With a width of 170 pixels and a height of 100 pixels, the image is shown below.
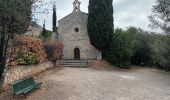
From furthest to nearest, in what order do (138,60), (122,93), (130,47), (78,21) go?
1. (138,60)
2. (78,21)
3. (130,47)
4. (122,93)

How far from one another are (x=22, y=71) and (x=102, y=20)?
47.7 ft

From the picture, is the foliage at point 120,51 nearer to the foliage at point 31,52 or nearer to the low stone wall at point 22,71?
the low stone wall at point 22,71

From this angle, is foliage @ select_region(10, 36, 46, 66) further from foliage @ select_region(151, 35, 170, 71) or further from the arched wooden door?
foliage @ select_region(151, 35, 170, 71)

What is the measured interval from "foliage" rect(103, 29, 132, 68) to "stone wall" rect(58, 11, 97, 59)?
93.3 inches

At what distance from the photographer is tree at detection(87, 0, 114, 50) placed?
A: 32.8 meters

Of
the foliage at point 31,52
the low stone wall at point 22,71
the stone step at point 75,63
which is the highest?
the foliage at point 31,52

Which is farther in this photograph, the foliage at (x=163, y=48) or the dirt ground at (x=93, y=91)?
the foliage at (x=163, y=48)

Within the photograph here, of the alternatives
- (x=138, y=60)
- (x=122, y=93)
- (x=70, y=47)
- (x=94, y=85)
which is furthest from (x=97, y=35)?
(x=122, y=93)

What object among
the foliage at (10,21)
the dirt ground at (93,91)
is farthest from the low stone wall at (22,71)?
the foliage at (10,21)

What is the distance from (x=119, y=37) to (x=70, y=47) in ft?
21.0

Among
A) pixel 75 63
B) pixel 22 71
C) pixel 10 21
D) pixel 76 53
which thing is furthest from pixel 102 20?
pixel 10 21

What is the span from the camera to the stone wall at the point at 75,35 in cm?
3580

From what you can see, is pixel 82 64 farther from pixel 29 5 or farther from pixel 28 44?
pixel 29 5

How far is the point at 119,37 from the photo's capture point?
33812 mm
